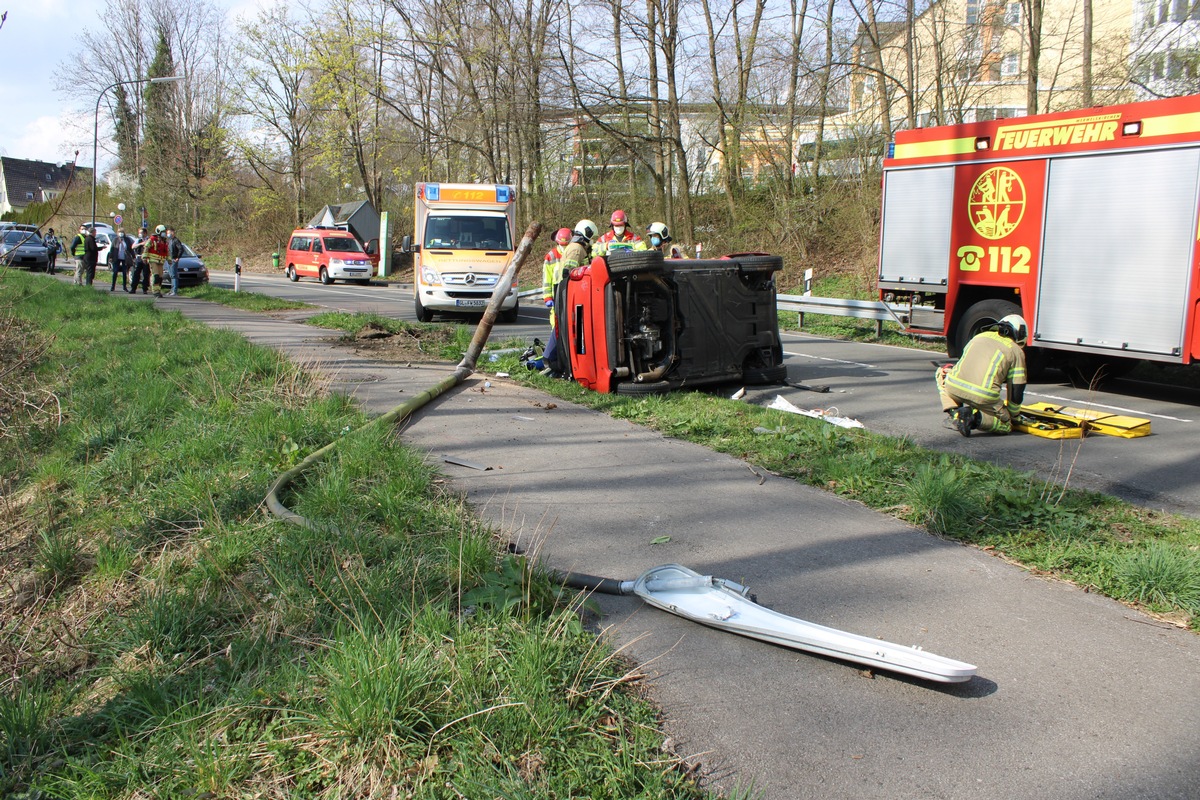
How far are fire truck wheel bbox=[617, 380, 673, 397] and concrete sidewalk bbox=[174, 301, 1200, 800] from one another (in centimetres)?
257

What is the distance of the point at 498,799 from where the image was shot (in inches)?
106

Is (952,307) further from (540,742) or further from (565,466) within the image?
(540,742)

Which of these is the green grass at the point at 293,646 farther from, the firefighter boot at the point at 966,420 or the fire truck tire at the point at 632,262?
the firefighter boot at the point at 966,420

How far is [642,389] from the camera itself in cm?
942

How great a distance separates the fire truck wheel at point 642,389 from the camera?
9.43m

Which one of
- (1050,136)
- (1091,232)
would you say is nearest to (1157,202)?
(1091,232)

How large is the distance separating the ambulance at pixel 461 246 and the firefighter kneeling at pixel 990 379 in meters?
11.3

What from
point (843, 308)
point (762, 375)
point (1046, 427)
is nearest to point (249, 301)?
point (843, 308)

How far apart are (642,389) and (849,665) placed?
5920 millimetres

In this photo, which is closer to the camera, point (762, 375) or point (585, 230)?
point (762, 375)

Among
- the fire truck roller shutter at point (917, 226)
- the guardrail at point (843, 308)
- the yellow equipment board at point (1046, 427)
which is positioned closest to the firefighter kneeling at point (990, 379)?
the yellow equipment board at point (1046, 427)

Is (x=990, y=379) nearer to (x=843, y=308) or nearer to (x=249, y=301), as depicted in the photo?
(x=843, y=308)

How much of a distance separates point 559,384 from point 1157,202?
7244 mm

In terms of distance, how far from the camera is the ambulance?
18172 millimetres
